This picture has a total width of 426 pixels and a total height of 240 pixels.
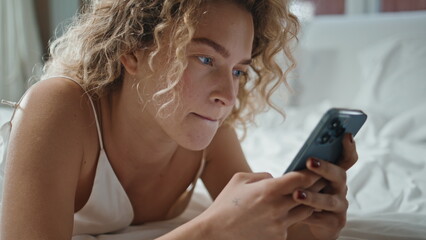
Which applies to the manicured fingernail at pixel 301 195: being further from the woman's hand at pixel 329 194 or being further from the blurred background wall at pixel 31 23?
the blurred background wall at pixel 31 23

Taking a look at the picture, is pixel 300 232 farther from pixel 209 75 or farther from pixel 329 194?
pixel 209 75

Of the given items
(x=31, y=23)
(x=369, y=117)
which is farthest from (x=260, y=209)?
(x=31, y=23)

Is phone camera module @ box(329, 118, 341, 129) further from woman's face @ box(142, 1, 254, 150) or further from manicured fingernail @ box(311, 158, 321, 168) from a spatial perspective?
woman's face @ box(142, 1, 254, 150)

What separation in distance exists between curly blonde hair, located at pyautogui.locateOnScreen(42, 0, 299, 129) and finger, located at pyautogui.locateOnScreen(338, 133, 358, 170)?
306mm

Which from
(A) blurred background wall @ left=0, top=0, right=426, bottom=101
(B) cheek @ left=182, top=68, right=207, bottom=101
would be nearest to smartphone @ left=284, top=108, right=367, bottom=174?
(B) cheek @ left=182, top=68, right=207, bottom=101

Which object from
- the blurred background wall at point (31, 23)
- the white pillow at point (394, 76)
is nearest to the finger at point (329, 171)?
the white pillow at point (394, 76)

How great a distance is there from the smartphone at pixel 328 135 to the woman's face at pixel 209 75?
0.76 feet

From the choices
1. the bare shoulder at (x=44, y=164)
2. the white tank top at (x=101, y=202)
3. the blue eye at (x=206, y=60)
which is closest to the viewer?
the bare shoulder at (x=44, y=164)

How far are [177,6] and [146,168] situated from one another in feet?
1.28

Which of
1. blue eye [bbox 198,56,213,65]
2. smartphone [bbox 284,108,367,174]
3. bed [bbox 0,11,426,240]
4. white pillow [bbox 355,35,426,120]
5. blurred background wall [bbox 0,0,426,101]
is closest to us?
smartphone [bbox 284,108,367,174]

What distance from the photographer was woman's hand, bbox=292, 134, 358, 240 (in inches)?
30.2

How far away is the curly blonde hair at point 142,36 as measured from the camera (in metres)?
0.97

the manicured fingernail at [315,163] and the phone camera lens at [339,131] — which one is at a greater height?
the phone camera lens at [339,131]

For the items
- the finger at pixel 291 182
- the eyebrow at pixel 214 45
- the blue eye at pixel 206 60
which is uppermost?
the eyebrow at pixel 214 45
